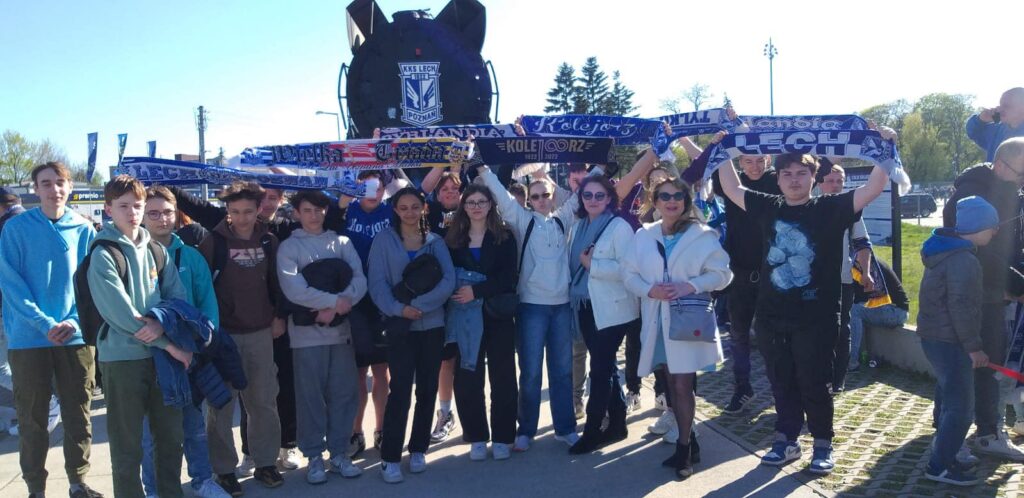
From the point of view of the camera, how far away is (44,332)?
4129mm

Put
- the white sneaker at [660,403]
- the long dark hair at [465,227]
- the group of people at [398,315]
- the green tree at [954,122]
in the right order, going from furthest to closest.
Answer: the green tree at [954,122] < the white sneaker at [660,403] < the long dark hair at [465,227] < the group of people at [398,315]

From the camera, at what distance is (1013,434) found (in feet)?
15.8

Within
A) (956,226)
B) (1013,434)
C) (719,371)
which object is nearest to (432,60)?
(719,371)

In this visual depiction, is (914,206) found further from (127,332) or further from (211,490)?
(127,332)

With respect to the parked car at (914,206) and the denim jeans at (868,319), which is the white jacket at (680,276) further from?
the parked car at (914,206)

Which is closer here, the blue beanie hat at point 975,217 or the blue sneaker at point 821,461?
the blue beanie hat at point 975,217

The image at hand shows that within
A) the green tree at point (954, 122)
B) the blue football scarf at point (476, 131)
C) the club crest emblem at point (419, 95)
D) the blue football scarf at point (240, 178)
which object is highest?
the green tree at point (954, 122)

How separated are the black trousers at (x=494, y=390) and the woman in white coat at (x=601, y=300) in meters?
0.50

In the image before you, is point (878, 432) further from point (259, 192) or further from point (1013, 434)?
point (259, 192)

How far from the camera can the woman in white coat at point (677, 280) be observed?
14.4 ft

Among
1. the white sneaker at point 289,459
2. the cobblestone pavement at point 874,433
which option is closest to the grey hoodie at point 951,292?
the cobblestone pavement at point 874,433

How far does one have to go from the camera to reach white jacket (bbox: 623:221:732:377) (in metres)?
4.39

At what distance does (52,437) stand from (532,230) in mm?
4207

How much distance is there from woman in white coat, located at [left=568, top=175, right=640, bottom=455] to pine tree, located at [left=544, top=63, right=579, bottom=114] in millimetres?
58675
